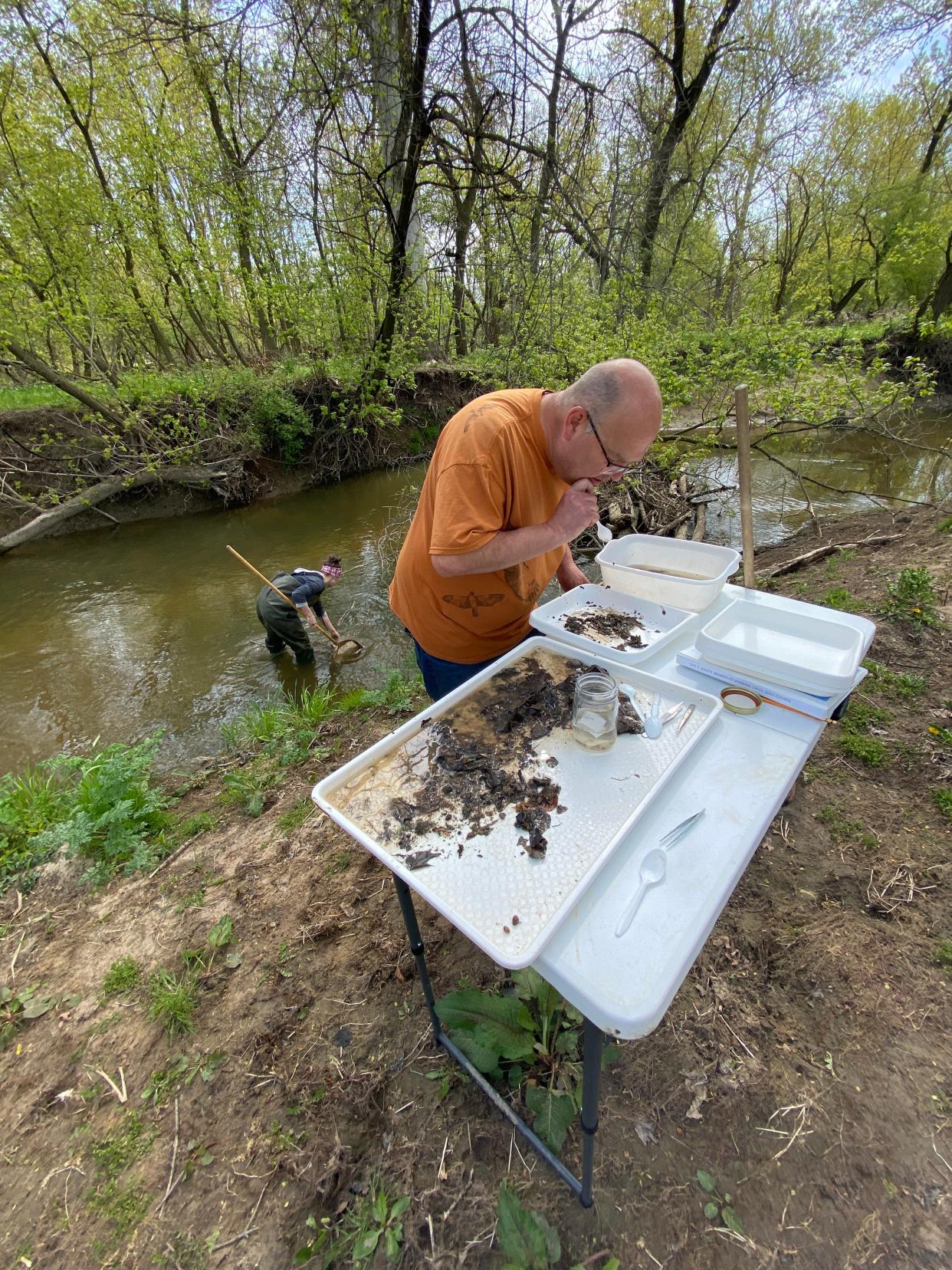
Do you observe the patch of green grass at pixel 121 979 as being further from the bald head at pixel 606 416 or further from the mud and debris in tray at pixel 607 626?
the bald head at pixel 606 416

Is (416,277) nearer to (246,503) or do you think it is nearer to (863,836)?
(246,503)

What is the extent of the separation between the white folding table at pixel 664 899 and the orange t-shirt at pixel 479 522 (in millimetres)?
693

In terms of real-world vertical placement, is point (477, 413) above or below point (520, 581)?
above

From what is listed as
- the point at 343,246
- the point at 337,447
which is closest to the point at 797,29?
Result: the point at 343,246

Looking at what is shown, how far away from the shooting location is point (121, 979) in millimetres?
1882

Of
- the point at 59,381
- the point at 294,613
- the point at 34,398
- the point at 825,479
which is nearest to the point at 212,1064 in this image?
the point at 294,613

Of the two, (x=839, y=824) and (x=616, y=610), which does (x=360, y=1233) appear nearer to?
(x=616, y=610)

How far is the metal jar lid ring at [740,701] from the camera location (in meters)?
1.42

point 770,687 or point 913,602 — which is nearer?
point 770,687

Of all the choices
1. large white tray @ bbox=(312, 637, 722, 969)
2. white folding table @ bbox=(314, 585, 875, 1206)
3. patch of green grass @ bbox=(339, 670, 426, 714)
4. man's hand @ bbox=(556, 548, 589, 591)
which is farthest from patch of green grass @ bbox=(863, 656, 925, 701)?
patch of green grass @ bbox=(339, 670, 426, 714)

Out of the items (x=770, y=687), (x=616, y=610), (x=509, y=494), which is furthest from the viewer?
(x=616, y=610)

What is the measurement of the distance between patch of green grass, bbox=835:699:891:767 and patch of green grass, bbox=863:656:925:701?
183 mm

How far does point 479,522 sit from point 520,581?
423 mm

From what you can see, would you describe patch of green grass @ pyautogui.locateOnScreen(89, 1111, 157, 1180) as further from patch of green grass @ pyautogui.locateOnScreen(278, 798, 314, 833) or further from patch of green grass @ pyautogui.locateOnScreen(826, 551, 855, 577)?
patch of green grass @ pyautogui.locateOnScreen(826, 551, 855, 577)
